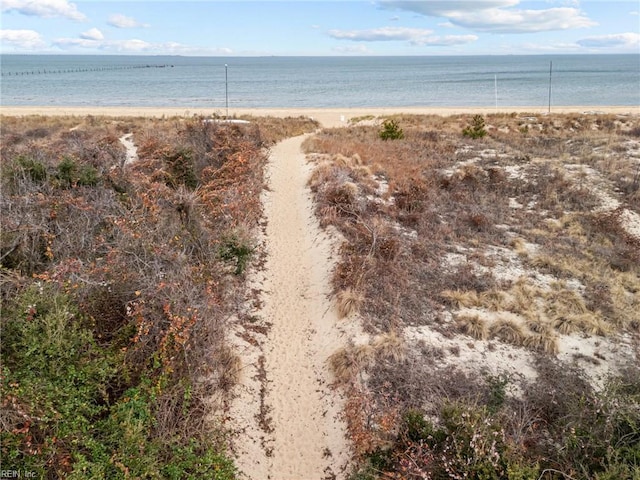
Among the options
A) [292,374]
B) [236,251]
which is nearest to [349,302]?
[292,374]

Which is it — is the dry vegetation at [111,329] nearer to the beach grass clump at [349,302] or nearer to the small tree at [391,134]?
the beach grass clump at [349,302]

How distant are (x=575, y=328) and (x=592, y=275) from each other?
268 cm

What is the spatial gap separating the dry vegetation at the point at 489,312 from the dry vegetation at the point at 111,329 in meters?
2.37

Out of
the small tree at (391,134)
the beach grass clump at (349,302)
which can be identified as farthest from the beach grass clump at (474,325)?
the small tree at (391,134)

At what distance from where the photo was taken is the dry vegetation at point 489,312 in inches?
241

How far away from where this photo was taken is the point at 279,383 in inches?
328

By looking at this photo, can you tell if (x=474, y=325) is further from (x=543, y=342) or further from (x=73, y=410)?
(x=73, y=410)

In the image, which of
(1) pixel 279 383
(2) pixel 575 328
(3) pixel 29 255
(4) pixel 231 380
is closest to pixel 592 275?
(2) pixel 575 328

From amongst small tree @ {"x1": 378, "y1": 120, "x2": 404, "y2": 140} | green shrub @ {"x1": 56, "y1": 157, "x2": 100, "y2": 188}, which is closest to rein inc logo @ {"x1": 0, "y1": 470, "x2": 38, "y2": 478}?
green shrub @ {"x1": 56, "y1": 157, "x2": 100, "y2": 188}

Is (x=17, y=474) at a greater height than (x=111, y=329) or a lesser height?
lesser

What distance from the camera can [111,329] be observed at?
24.2ft

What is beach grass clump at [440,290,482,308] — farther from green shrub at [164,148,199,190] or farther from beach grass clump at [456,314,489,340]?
green shrub at [164,148,199,190]

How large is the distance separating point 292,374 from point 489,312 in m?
4.43

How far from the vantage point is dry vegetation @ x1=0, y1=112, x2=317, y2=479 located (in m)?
5.68
